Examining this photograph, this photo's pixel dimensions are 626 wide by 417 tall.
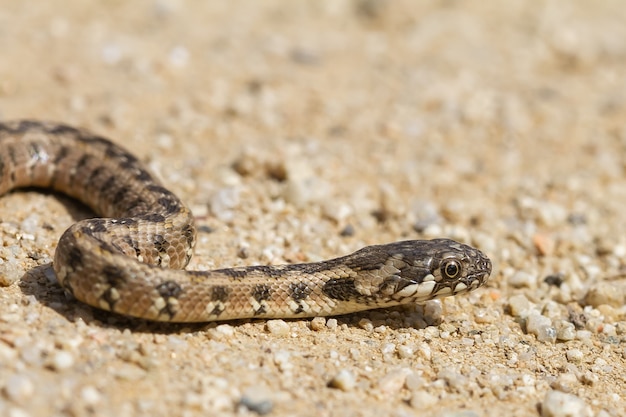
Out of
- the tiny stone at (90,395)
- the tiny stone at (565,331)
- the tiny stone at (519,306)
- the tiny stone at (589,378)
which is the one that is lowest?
the tiny stone at (589,378)

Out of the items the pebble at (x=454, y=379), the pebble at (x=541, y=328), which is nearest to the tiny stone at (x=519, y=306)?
the pebble at (x=541, y=328)

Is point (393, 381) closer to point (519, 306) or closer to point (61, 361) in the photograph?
point (519, 306)

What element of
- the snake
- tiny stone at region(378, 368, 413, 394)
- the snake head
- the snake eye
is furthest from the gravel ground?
the snake eye

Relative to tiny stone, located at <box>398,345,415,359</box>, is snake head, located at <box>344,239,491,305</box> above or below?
above

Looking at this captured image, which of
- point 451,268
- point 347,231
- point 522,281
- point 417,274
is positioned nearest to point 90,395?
point 417,274

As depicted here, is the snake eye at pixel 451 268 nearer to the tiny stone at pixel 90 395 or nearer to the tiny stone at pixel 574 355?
the tiny stone at pixel 574 355

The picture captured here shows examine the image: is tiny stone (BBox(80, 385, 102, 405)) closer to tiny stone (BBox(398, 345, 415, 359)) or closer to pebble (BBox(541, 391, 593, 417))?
tiny stone (BBox(398, 345, 415, 359))
